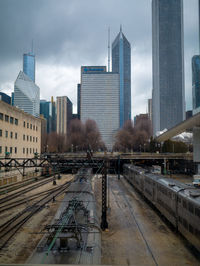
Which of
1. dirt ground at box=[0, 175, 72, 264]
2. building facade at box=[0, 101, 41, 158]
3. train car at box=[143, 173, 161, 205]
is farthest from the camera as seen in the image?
building facade at box=[0, 101, 41, 158]

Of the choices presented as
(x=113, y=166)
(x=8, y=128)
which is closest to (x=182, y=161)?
(x=113, y=166)

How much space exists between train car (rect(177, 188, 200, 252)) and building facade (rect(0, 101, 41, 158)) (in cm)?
3272

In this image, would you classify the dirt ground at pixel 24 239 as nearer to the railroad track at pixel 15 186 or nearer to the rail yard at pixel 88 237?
the rail yard at pixel 88 237

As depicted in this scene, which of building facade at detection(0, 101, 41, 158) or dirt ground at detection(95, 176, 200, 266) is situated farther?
building facade at detection(0, 101, 41, 158)

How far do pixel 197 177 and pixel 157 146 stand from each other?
59.5 metres

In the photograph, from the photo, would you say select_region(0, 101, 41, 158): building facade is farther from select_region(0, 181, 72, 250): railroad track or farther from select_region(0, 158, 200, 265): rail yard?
select_region(0, 158, 200, 265): rail yard

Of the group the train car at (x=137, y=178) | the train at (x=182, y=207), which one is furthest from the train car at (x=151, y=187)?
the train car at (x=137, y=178)

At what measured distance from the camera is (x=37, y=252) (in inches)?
365

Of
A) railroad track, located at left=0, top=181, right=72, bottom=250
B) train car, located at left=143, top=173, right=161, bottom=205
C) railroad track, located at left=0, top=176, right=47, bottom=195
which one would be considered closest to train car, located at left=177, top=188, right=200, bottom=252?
train car, located at left=143, top=173, right=161, bottom=205

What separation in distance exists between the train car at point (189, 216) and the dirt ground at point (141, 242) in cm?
122

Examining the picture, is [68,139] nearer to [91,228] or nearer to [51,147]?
[51,147]

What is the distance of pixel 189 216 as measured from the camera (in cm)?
1448

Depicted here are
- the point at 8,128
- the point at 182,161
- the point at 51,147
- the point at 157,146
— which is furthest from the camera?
the point at 51,147

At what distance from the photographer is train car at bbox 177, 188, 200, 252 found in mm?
13234
